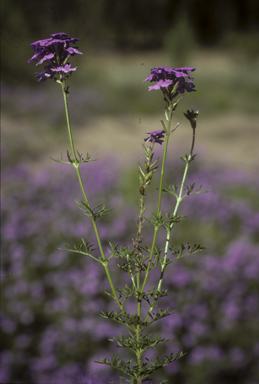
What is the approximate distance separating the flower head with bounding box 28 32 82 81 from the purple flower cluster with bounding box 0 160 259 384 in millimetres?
779

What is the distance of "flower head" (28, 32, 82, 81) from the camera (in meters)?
0.35

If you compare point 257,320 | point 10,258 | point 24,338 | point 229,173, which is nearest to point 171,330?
point 257,320

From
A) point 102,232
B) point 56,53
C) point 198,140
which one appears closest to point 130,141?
point 198,140

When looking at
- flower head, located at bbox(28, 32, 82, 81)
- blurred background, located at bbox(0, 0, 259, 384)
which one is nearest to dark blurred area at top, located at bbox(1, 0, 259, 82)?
blurred background, located at bbox(0, 0, 259, 384)

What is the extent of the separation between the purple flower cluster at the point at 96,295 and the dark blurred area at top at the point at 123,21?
4673 millimetres

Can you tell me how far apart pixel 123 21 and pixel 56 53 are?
11596 mm

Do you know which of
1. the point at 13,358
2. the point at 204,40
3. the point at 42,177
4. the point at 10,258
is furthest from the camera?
the point at 204,40

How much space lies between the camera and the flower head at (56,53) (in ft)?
1.15

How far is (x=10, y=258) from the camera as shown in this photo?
2023 mm

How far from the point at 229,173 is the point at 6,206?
1.99 m

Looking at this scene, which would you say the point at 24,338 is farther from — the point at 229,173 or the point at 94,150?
the point at 94,150

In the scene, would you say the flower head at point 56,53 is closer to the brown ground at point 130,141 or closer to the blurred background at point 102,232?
the blurred background at point 102,232

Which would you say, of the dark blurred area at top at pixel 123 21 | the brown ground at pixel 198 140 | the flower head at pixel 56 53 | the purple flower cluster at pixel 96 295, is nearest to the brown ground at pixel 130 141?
the brown ground at pixel 198 140

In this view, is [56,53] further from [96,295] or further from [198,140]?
[198,140]
